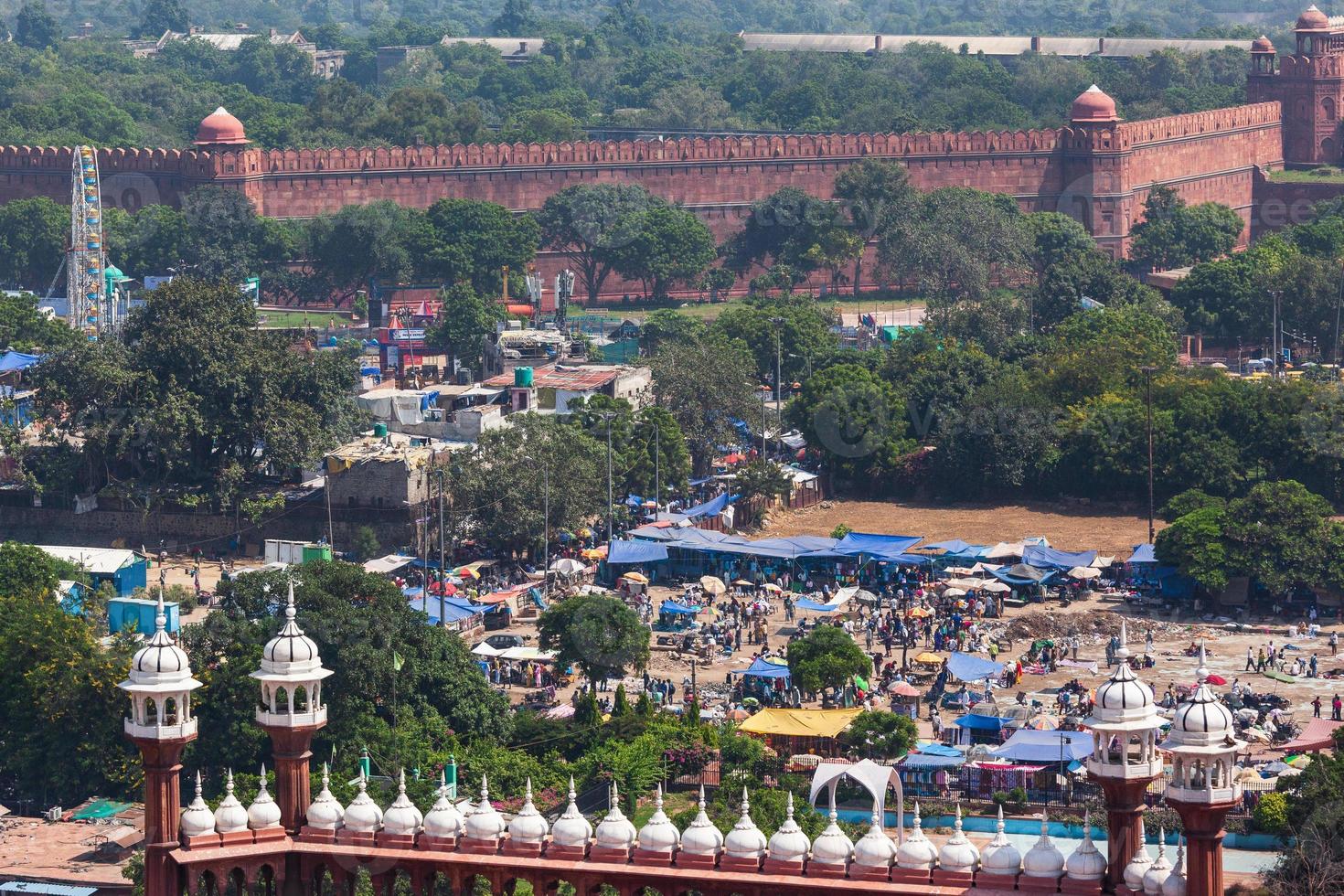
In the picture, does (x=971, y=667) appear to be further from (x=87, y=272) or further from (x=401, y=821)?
(x=87, y=272)

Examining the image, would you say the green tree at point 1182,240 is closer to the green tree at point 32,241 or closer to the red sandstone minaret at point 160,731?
the green tree at point 32,241

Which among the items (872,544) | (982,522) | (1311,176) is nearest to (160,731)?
(872,544)

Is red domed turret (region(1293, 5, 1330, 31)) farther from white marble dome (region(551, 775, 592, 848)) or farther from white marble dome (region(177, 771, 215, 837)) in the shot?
white marble dome (region(177, 771, 215, 837))

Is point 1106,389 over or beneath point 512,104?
beneath

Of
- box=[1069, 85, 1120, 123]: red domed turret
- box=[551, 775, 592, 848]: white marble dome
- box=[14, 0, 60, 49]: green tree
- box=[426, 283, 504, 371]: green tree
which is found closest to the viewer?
box=[551, 775, 592, 848]: white marble dome

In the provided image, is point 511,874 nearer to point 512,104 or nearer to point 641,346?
point 641,346

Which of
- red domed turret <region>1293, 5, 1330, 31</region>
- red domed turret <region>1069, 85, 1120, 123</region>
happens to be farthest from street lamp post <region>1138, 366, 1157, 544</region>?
red domed turret <region>1293, 5, 1330, 31</region>

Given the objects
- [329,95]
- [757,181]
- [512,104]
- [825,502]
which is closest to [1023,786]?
[825,502]
